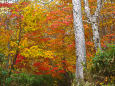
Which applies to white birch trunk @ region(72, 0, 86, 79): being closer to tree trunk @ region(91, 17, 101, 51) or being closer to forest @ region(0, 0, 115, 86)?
forest @ region(0, 0, 115, 86)

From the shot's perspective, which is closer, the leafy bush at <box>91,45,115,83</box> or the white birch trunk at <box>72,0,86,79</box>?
the leafy bush at <box>91,45,115,83</box>

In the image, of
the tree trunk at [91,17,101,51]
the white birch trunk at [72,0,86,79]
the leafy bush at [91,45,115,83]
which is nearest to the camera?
the leafy bush at [91,45,115,83]

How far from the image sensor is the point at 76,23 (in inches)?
263

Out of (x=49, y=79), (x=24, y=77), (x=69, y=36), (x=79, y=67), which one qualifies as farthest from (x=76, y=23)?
(x=49, y=79)

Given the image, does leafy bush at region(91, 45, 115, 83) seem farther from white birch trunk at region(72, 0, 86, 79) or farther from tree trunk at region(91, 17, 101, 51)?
tree trunk at region(91, 17, 101, 51)

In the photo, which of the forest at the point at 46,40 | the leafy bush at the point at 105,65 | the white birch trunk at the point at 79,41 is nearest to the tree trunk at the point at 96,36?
the forest at the point at 46,40

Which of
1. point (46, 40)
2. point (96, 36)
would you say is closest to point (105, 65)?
point (96, 36)

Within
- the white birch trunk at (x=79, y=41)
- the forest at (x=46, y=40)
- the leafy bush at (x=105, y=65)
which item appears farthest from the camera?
the forest at (x=46, y=40)

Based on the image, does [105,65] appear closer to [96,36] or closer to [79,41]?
[79,41]

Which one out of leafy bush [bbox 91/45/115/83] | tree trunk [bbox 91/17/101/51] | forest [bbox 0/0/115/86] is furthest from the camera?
tree trunk [bbox 91/17/101/51]

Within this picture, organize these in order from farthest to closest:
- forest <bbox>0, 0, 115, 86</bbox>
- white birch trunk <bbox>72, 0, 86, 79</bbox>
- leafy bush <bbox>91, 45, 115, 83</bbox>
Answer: forest <bbox>0, 0, 115, 86</bbox> < white birch trunk <bbox>72, 0, 86, 79</bbox> < leafy bush <bbox>91, 45, 115, 83</bbox>

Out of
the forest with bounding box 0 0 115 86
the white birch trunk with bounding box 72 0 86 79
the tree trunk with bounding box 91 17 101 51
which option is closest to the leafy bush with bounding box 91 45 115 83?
the forest with bounding box 0 0 115 86

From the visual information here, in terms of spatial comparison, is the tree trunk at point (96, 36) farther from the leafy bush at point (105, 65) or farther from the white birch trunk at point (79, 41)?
the leafy bush at point (105, 65)

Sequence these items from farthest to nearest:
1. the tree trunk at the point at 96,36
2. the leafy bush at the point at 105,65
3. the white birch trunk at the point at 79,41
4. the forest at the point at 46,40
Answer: the tree trunk at the point at 96,36
the forest at the point at 46,40
the white birch trunk at the point at 79,41
the leafy bush at the point at 105,65
